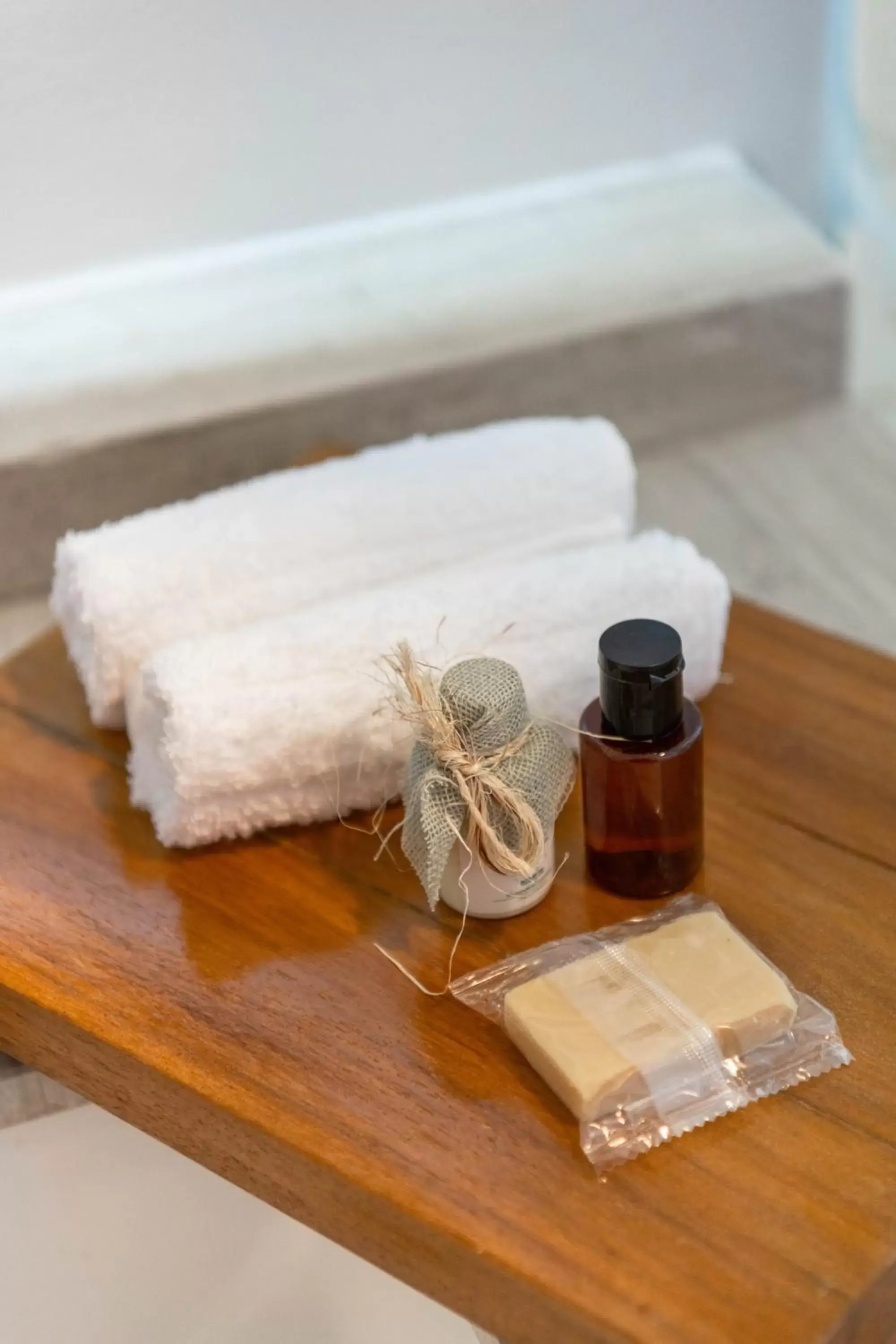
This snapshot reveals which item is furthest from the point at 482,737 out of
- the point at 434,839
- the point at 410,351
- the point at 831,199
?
the point at 831,199

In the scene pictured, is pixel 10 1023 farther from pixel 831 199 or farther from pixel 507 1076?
pixel 831 199

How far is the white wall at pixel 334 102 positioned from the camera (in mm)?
993

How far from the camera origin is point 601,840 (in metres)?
0.71

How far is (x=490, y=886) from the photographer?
69 centimetres

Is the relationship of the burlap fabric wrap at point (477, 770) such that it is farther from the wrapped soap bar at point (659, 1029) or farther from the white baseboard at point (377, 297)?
the white baseboard at point (377, 297)

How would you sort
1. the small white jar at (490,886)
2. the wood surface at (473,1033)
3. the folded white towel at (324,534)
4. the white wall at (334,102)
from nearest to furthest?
the wood surface at (473,1033), the small white jar at (490,886), the folded white towel at (324,534), the white wall at (334,102)

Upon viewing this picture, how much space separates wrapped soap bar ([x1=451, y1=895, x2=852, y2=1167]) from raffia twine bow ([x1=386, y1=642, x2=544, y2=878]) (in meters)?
0.06

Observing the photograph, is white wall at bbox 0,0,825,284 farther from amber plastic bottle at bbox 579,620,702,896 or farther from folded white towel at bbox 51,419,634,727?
amber plastic bottle at bbox 579,620,702,896

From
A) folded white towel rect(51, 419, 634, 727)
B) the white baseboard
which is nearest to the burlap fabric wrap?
folded white towel rect(51, 419, 634, 727)

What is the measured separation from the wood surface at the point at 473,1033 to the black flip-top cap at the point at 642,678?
0.33ft

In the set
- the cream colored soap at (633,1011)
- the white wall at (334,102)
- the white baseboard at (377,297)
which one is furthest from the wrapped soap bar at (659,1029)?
the white wall at (334,102)

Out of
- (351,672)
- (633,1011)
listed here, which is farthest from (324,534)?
(633,1011)

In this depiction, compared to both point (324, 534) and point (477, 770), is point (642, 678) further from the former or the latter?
point (324, 534)

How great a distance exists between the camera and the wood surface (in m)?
0.56
